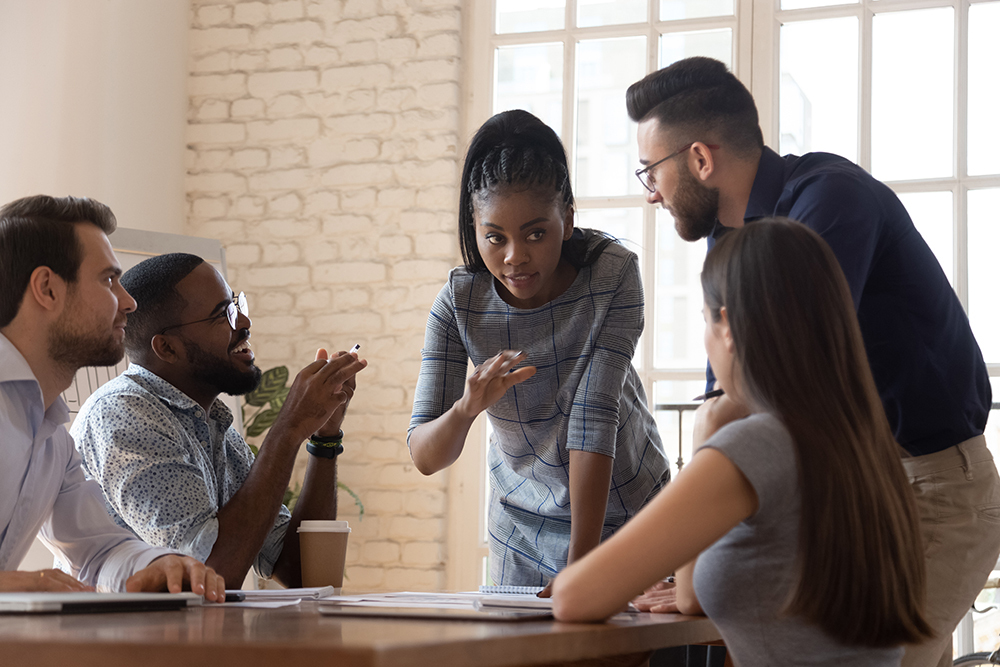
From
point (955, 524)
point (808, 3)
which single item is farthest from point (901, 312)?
point (808, 3)

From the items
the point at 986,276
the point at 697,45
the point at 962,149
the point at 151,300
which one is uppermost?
the point at 697,45

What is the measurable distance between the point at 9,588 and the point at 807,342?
102 cm

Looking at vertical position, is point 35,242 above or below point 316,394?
above

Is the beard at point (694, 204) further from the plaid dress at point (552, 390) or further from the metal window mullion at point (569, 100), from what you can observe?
the metal window mullion at point (569, 100)

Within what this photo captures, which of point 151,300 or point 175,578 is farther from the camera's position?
point 151,300

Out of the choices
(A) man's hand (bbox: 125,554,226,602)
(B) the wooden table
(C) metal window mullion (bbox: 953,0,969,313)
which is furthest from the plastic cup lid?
(C) metal window mullion (bbox: 953,0,969,313)

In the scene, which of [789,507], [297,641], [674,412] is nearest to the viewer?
[297,641]

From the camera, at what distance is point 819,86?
347cm

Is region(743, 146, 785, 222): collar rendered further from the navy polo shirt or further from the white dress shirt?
the white dress shirt

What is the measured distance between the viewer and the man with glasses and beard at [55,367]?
147cm

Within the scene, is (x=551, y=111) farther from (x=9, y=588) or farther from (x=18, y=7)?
(x=9, y=588)

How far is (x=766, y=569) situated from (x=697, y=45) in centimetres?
296

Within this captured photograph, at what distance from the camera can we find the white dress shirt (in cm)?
146

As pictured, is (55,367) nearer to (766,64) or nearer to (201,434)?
(201,434)
